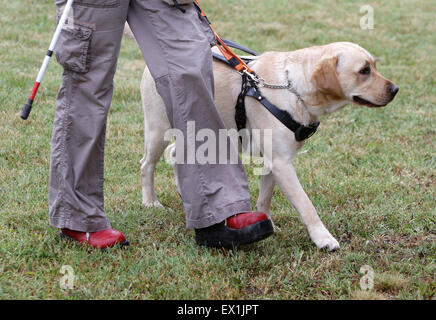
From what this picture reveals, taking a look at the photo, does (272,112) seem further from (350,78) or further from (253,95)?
(350,78)

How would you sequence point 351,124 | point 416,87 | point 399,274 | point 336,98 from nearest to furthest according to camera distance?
1. point 399,274
2. point 336,98
3. point 351,124
4. point 416,87

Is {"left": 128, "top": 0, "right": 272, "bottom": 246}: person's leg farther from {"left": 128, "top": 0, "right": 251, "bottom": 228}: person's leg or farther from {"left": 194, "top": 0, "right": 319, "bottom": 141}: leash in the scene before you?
{"left": 194, "top": 0, "right": 319, "bottom": 141}: leash

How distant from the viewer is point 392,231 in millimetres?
3725

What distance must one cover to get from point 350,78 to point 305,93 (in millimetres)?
287

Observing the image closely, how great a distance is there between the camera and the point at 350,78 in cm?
338

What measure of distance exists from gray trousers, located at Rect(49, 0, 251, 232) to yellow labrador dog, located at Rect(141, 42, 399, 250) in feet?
1.43

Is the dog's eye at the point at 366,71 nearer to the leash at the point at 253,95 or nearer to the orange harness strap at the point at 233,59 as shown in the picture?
the leash at the point at 253,95

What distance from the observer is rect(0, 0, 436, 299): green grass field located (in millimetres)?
2943

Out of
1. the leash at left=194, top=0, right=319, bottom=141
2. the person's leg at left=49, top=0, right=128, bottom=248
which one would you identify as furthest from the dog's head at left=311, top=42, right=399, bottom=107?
the person's leg at left=49, top=0, right=128, bottom=248

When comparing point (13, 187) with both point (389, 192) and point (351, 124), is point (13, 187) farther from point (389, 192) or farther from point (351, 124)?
point (351, 124)

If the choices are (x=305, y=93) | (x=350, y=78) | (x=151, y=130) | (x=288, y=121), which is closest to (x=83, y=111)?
A: (x=151, y=130)

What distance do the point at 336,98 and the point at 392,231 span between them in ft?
3.31
